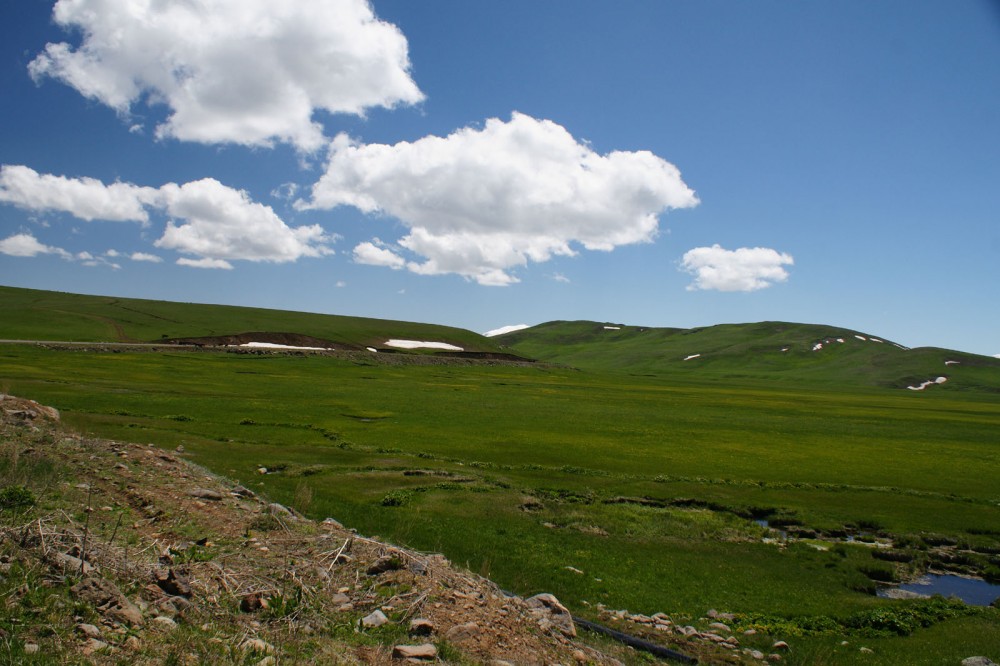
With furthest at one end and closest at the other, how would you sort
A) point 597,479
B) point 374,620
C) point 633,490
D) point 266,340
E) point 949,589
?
point 266,340, point 597,479, point 633,490, point 949,589, point 374,620

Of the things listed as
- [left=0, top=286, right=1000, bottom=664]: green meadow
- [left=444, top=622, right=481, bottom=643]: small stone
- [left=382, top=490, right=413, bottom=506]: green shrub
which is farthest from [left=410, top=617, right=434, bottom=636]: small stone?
[left=382, top=490, right=413, bottom=506]: green shrub

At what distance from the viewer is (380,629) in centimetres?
981

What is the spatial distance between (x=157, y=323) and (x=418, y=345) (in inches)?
2520

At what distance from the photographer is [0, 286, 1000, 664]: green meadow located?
55.1 feet

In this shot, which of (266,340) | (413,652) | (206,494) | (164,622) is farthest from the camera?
(266,340)

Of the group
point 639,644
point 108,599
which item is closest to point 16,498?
point 108,599

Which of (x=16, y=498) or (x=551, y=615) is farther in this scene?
(x=551, y=615)

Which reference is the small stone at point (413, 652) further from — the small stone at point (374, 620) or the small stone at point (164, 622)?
the small stone at point (164, 622)

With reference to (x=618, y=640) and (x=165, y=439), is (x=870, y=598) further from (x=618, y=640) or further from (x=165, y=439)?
(x=165, y=439)

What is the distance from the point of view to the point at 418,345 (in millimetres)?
163250

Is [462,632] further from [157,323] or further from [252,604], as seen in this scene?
[157,323]

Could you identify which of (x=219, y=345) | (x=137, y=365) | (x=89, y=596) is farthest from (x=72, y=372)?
(x=89, y=596)

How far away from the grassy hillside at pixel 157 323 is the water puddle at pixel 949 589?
12014 centimetres

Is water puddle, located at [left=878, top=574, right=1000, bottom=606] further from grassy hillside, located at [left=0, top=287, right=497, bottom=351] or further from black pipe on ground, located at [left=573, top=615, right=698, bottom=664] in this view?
grassy hillside, located at [left=0, top=287, right=497, bottom=351]
